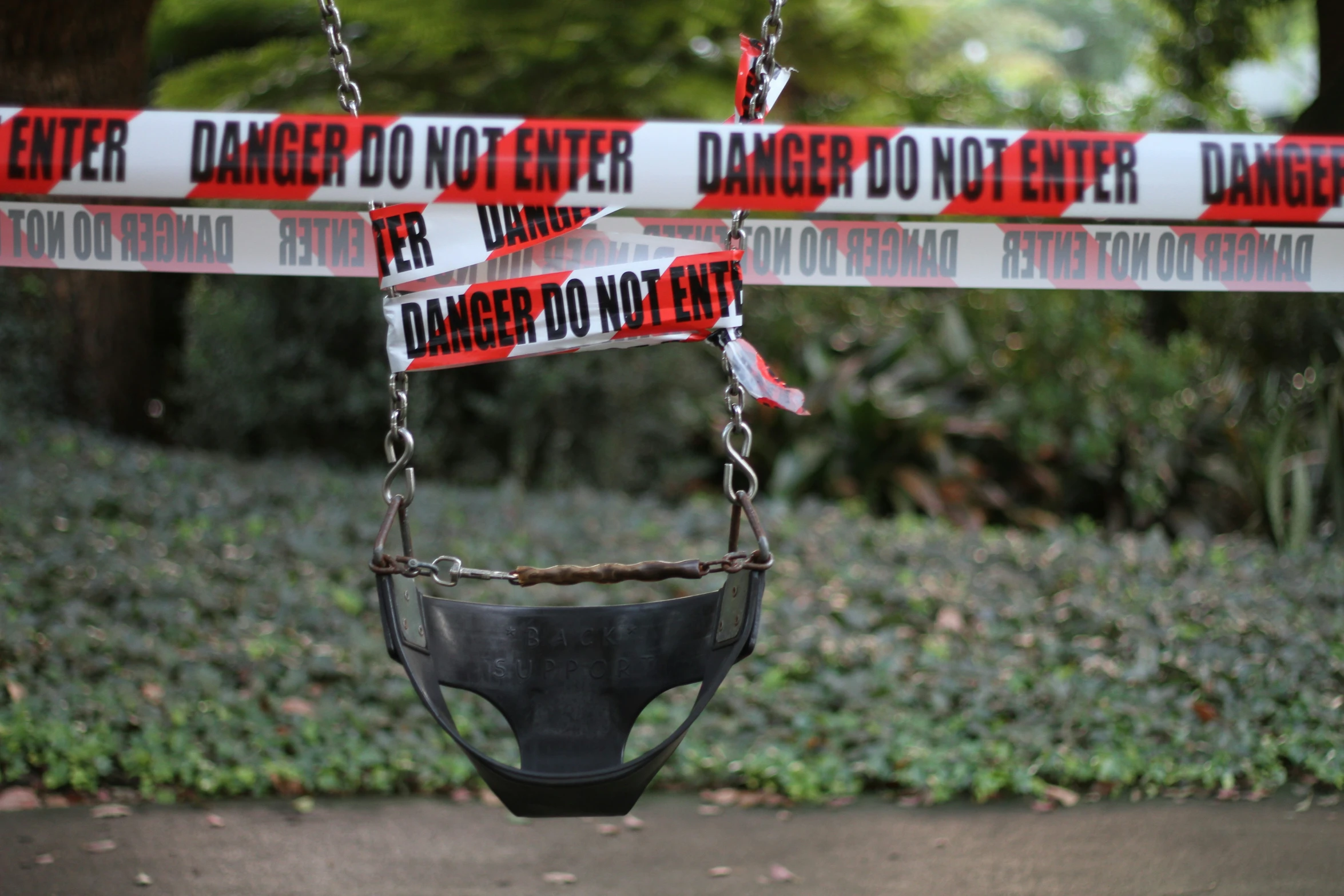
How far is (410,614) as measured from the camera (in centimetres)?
222

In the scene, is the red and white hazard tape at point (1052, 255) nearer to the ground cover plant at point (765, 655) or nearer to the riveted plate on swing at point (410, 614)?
the riveted plate on swing at point (410, 614)

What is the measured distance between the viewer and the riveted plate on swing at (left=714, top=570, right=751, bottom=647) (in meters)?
2.20

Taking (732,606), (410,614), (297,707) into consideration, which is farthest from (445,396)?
(732,606)

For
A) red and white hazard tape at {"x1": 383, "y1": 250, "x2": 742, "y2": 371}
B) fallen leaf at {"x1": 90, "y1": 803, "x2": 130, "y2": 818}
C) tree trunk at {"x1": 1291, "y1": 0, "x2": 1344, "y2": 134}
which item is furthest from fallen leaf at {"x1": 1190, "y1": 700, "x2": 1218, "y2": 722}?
fallen leaf at {"x1": 90, "y1": 803, "x2": 130, "y2": 818}

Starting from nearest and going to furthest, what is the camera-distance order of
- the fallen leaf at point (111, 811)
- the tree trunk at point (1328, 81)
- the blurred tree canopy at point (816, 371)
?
the tree trunk at point (1328, 81), the fallen leaf at point (111, 811), the blurred tree canopy at point (816, 371)

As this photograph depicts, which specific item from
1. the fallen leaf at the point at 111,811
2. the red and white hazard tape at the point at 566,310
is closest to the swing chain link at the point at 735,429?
the red and white hazard tape at the point at 566,310

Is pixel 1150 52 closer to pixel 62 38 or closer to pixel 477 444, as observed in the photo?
pixel 477 444

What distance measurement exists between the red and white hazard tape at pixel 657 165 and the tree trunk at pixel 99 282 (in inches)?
166

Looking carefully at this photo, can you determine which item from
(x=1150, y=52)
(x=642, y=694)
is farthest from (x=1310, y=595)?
(x=1150, y=52)

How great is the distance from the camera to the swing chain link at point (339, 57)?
80.1 inches

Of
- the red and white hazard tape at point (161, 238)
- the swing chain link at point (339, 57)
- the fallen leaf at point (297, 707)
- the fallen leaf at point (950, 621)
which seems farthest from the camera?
the fallen leaf at point (950, 621)

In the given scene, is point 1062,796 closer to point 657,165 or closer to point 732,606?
point 732,606

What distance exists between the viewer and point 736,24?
7699 millimetres

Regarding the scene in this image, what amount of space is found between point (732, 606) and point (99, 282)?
19.6 feet
